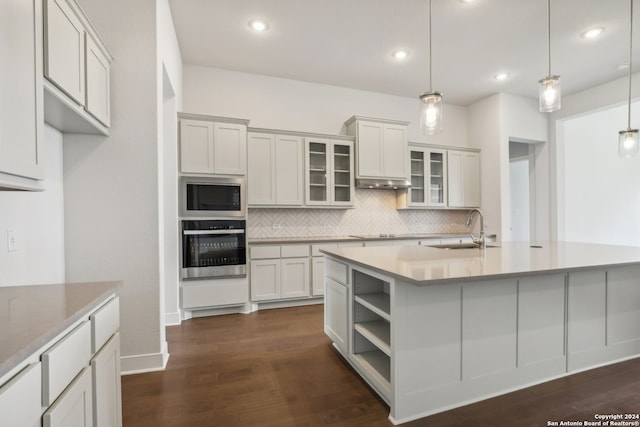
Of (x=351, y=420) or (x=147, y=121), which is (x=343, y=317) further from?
(x=147, y=121)

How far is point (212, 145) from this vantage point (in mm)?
3586

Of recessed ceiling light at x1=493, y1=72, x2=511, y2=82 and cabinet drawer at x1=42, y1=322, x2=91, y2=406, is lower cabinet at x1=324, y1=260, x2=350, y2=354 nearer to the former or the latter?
cabinet drawer at x1=42, y1=322, x2=91, y2=406

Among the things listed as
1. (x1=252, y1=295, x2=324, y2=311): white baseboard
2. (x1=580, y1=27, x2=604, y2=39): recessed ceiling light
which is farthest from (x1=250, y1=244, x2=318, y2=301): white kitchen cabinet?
(x1=580, y1=27, x2=604, y2=39): recessed ceiling light

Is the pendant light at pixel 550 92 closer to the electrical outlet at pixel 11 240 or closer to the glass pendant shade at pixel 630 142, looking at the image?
the glass pendant shade at pixel 630 142

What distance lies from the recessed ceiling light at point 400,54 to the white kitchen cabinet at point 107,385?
3950 mm

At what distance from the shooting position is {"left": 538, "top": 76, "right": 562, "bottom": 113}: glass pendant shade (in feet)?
7.39

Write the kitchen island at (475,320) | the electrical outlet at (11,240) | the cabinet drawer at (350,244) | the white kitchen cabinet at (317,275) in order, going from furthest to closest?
the cabinet drawer at (350,244) < the white kitchen cabinet at (317,275) < the kitchen island at (475,320) < the electrical outlet at (11,240)

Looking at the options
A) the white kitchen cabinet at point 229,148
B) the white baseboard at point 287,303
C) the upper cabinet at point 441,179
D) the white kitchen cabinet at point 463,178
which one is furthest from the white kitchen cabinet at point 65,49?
the white kitchen cabinet at point 463,178

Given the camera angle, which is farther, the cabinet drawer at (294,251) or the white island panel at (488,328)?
the cabinet drawer at (294,251)

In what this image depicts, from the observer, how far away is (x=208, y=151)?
3.57 m

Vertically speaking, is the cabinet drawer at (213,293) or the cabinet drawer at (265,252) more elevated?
the cabinet drawer at (265,252)

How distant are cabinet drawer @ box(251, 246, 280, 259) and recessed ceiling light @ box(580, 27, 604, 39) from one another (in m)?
4.26

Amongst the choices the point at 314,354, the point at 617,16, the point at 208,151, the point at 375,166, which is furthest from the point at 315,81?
the point at 314,354

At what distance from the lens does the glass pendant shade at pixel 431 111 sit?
7.63ft
